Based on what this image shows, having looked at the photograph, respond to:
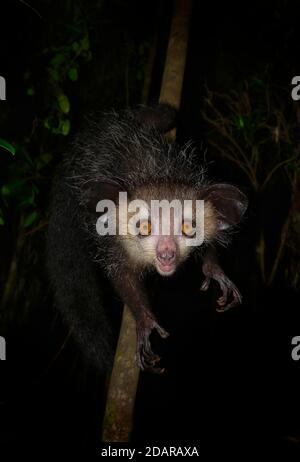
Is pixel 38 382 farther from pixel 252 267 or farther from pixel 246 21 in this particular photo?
pixel 246 21

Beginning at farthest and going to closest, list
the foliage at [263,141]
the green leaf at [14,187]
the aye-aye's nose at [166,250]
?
1. the foliage at [263,141]
2. the green leaf at [14,187]
3. the aye-aye's nose at [166,250]

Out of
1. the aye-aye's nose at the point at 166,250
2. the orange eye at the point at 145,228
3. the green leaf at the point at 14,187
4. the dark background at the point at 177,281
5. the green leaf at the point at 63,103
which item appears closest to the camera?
the aye-aye's nose at the point at 166,250

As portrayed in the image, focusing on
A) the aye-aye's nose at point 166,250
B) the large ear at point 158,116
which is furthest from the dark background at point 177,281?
the aye-aye's nose at point 166,250

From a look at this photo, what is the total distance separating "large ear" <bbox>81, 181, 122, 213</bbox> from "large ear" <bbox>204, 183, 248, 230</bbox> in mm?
491

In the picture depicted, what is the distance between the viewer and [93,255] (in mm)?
3062

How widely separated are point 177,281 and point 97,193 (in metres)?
2.28

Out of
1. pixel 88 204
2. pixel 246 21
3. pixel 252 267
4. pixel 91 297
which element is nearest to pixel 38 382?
pixel 91 297

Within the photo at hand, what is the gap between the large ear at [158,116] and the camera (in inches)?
A: 114

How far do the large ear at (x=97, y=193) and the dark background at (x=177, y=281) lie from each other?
4.85ft

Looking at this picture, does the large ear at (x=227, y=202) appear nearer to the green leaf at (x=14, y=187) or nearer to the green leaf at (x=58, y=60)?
the green leaf at (x=14, y=187)

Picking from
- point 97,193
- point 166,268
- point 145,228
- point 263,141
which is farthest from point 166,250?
point 263,141

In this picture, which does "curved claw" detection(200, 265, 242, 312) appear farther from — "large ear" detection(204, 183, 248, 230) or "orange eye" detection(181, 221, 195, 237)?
"orange eye" detection(181, 221, 195, 237)

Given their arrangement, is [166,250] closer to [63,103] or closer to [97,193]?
[97,193]

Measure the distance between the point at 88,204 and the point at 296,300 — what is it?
2.54 m
